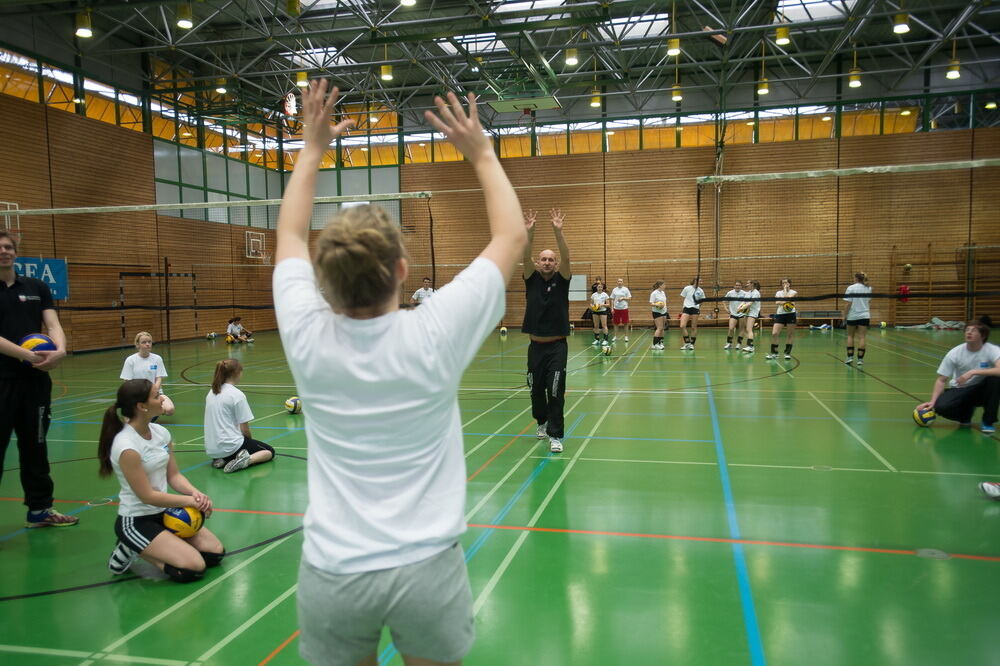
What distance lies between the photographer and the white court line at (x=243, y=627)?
10.6 feet

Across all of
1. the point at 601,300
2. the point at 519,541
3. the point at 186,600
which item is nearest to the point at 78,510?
the point at 186,600

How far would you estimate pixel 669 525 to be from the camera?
485 cm

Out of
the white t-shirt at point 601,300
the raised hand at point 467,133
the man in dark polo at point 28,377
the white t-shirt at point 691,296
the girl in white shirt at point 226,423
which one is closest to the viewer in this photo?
the raised hand at point 467,133

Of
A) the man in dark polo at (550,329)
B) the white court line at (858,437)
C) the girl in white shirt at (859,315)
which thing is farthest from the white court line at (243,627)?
the girl in white shirt at (859,315)

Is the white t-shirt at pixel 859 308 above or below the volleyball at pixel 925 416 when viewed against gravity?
above

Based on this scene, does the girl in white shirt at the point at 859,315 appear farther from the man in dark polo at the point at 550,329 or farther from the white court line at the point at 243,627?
the white court line at the point at 243,627

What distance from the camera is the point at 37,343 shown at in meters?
4.69

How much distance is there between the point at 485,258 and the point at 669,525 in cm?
396

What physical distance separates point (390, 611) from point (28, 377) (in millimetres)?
4688

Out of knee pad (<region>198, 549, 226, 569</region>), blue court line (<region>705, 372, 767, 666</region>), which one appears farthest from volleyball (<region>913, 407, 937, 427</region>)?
knee pad (<region>198, 549, 226, 569</region>)

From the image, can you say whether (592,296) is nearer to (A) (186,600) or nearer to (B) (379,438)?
(A) (186,600)

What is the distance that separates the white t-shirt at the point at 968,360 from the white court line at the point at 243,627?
24.1ft

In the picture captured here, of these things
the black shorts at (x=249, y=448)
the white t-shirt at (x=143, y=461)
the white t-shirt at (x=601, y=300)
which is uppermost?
the white t-shirt at (x=601, y=300)

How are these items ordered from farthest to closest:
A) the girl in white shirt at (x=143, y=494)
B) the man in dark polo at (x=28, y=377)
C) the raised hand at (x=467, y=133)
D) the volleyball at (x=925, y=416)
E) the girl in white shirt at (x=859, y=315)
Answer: the girl in white shirt at (x=859, y=315)
the volleyball at (x=925, y=416)
the man in dark polo at (x=28, y=377)
the girl in white shirt at (x=143, y=494)
the raised hand at (x=467, y=133)
